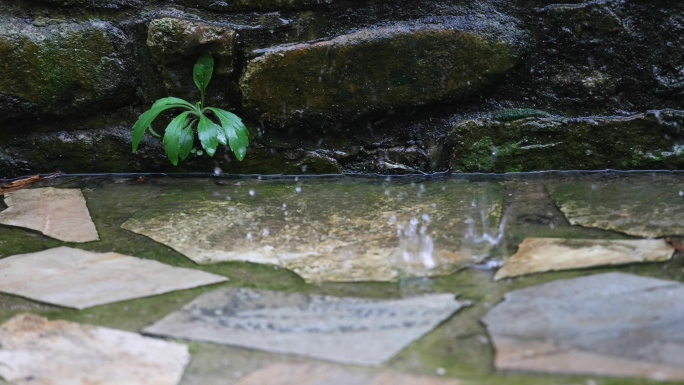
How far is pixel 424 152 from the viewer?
105 inches

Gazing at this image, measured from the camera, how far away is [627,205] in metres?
2.03

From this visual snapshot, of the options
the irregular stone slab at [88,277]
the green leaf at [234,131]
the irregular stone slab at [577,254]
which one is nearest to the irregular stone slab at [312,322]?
the irregular stone slab at [88,277]

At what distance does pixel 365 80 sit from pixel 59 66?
1168mm

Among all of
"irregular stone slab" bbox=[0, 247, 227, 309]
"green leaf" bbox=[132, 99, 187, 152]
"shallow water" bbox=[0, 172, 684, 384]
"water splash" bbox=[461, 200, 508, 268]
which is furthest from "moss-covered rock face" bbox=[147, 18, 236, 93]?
"water splash" bbox=[461, 200, 508, 268]

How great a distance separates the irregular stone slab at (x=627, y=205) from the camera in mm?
1826

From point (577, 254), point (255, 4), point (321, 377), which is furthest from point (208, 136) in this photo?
point (321, 377)

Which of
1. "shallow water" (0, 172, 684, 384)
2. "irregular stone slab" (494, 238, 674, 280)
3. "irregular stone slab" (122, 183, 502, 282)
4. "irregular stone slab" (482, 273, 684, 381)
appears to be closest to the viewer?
"irregular stone slab" (482, 273, 684, 381)

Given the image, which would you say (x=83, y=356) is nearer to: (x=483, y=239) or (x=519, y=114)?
(x=483, y=239)

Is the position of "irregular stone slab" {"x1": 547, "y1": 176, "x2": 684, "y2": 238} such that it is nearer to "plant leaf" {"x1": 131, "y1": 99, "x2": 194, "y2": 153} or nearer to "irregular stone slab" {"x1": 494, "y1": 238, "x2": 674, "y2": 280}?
"irregular stone slab" {"x1": 494, "y1": 238, "x2": 674, "y2": 280}

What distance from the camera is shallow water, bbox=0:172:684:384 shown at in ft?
4.07

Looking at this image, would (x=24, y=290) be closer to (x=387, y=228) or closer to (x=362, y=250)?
(x=362, y=250)

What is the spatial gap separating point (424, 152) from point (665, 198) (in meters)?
0.89

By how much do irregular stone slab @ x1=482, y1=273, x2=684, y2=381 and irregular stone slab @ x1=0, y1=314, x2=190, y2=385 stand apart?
1.94ft

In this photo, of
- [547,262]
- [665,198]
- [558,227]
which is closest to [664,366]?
[547,262]
